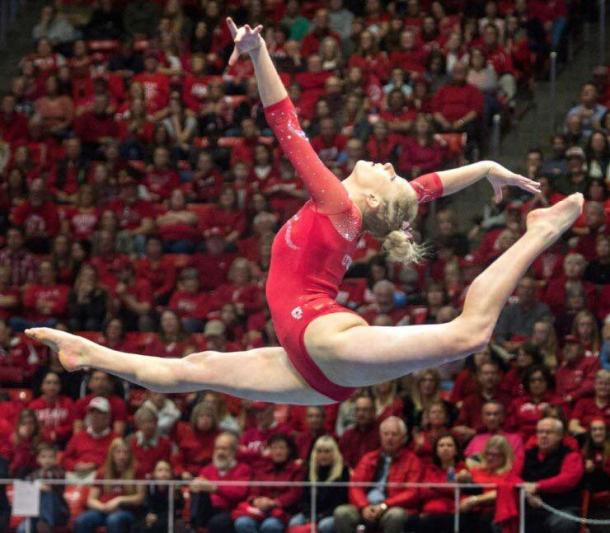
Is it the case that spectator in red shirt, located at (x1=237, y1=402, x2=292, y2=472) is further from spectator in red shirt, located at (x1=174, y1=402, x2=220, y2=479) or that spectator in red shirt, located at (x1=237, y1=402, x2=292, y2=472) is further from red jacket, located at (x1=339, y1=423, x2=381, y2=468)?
red jacket, located at (x1=339, y1=423, x2=381, y2=468)

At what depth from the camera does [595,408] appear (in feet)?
31.6

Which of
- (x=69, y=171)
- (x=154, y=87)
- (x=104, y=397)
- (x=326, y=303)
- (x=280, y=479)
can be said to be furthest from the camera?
(x=154, y=87)

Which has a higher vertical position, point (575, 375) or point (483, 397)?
point (575, 375)

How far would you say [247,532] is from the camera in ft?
30.1

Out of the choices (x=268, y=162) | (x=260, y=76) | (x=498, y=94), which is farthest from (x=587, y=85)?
(x=260, y=76)

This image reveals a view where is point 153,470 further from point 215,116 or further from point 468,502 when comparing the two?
point 215,116

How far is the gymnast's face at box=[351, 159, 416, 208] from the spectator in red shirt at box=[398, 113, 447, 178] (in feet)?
19.2

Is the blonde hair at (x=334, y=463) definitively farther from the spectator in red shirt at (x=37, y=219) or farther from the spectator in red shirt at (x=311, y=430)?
the spectator in red shirt at (x=37, y=219)

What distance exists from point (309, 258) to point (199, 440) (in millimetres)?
4219

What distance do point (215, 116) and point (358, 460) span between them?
4796mm

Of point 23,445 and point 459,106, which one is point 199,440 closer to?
point 23,445

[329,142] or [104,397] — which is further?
[329,142]

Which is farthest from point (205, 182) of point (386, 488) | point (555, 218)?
point (555, 218)

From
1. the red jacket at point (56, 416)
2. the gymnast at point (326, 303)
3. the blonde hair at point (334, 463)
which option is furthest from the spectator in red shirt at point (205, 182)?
the gymnast at point (326, 303)
